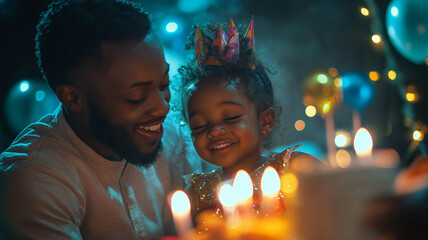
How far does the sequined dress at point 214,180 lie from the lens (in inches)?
94.3

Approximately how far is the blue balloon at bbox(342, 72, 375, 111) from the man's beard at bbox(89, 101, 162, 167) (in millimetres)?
3424

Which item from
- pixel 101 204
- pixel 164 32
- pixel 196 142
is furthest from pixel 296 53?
pixel 101 204

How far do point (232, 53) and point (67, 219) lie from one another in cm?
150

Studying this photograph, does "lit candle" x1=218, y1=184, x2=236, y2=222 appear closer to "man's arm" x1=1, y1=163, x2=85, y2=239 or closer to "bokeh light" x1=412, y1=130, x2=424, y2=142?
"man's arm" x1=1, y1=163, x2=85, y2=239

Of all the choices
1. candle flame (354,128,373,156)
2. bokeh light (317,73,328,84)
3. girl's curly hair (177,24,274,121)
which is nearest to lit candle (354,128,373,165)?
candle flame (354,128,373,156)

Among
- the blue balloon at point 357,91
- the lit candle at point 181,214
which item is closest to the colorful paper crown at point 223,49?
the lit candle at point 181,214

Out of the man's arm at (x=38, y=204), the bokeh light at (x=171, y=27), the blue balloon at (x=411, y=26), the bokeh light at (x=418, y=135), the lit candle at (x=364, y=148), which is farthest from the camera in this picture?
the bokeh light at (x=171, y=27)

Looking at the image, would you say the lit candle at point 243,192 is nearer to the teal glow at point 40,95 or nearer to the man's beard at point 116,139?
the man's beard at point 116,139

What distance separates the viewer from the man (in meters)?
2.17

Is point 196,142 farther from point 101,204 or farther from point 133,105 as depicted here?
point 101,204

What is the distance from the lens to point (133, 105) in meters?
2.27

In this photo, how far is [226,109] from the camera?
7.78 feet

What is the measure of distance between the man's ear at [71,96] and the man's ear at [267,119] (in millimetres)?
1244

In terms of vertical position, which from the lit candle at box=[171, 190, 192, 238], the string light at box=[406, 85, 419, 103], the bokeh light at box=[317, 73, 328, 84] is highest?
the bokeh light at box=[317, 73, 328, 84]
